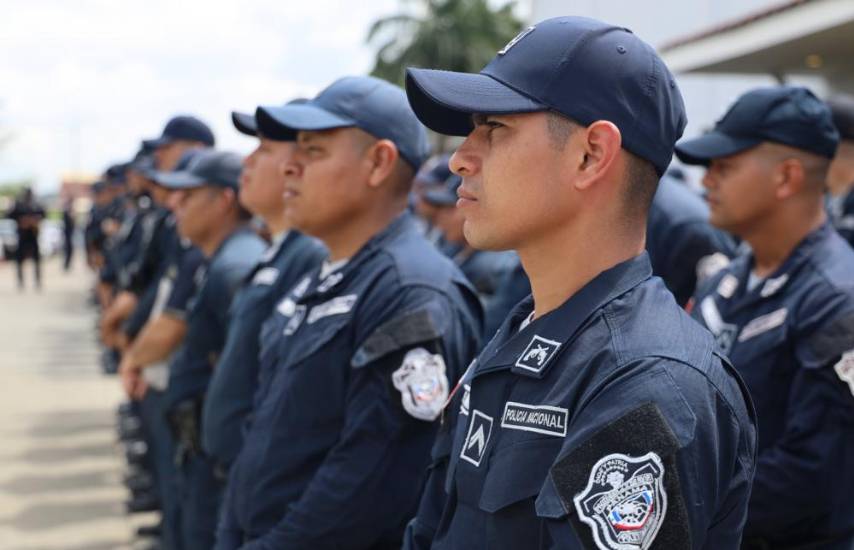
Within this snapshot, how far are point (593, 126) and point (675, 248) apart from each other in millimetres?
2718

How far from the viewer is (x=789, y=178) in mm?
3070

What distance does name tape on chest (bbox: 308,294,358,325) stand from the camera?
283 cm

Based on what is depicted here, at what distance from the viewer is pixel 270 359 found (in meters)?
3.11

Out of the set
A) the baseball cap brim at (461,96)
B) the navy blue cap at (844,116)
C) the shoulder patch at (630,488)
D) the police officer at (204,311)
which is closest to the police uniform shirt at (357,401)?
the baseball cap brim at (461,96)

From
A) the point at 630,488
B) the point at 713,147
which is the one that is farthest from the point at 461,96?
the point at 713,147

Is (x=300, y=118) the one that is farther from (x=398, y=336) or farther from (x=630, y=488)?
(x=630, y=488)

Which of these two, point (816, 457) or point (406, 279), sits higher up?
point (406, 279)

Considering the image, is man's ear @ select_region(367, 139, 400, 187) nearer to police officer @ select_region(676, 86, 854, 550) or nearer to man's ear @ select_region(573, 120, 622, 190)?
police officer @ select_region(676, 86, 854, 550)

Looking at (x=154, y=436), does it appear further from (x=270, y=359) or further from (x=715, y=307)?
(x=715, y=307)

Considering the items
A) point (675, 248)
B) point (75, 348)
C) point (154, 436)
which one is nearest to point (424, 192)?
point (154, 436)

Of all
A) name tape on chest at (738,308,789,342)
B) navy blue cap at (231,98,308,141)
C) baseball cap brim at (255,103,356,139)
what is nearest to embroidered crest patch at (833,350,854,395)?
name tape on chest at (738,308,789,342)

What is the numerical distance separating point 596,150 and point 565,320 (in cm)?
28

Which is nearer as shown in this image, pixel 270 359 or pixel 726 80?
pixel 270 359

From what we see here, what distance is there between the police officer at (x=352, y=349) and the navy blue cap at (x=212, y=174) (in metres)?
1.94
